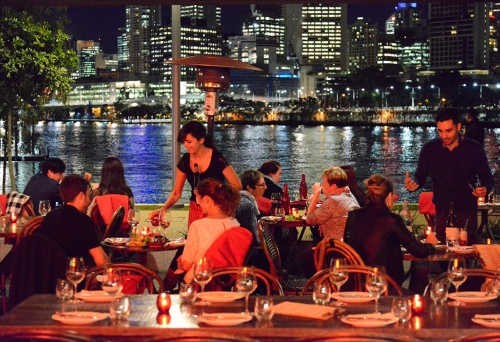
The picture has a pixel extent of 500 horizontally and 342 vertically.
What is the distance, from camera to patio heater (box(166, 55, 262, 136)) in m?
8.93

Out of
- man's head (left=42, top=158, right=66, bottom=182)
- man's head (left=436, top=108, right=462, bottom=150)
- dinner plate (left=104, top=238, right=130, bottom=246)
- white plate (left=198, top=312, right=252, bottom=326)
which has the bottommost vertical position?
dinner plate (left=104, top=238, right=130, bottom=246)

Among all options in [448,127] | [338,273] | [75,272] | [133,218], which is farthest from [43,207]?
[338,273]

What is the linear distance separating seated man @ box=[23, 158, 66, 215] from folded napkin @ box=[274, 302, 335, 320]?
472 cm

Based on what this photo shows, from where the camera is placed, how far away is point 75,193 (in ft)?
16.0

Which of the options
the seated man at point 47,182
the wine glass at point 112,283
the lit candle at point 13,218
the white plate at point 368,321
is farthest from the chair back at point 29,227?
the white plate at point 368,321

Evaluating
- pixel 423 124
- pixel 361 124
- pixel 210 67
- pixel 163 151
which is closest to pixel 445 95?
pixel 423 124

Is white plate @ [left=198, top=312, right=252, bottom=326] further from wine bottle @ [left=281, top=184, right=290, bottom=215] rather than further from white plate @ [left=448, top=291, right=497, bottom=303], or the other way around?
wine bottle @ [left=281, top=184, right=290, bottom=215]

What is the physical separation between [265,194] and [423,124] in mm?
124747

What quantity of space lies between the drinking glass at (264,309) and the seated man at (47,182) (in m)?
4.95

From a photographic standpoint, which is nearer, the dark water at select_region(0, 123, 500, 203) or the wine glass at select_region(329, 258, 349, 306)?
the wine glass at select_region(329, 258, 349, 306)

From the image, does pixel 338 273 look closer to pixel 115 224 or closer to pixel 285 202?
pixel 115 224

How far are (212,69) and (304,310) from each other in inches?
234

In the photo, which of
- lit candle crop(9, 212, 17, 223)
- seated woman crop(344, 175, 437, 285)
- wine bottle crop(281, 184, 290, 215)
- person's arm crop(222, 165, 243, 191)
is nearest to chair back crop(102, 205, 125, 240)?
lit candle crop(9, 212, 17, 223)

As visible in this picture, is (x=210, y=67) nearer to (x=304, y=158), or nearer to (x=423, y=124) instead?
(x=304, y=158)
